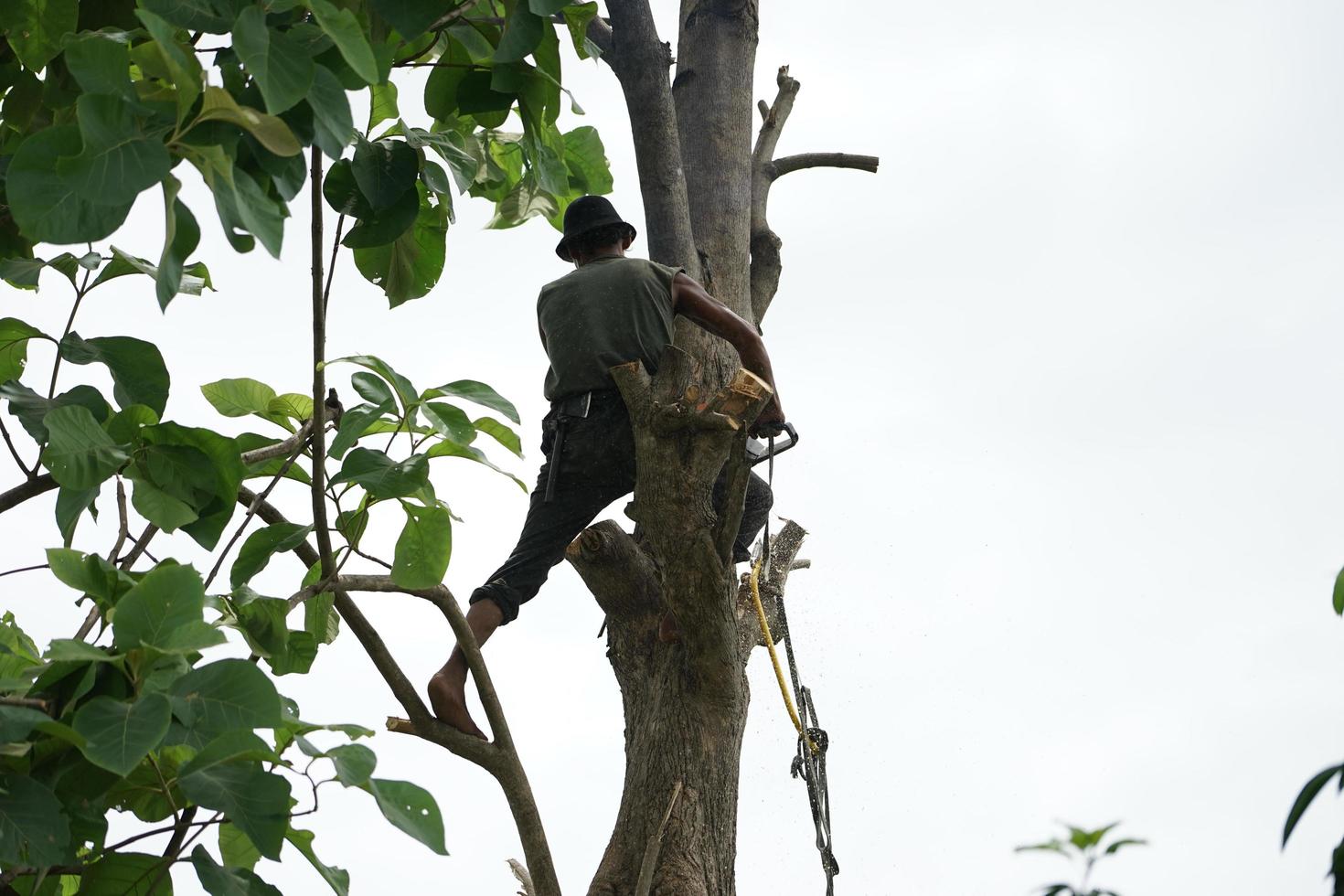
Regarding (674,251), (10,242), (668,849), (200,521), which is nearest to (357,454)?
(200,521)

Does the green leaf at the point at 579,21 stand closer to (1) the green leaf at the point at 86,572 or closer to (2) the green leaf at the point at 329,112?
(2) the green leaf at the point at 329,112

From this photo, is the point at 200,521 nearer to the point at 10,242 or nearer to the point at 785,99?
the point at 10,242

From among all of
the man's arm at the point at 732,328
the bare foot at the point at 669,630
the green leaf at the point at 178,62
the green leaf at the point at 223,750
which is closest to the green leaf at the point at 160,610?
the green leaf at the point at 223,750

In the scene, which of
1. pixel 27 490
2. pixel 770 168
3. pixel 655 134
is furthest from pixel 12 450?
pixel 770 168

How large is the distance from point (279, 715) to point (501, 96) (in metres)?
0.97

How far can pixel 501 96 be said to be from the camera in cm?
186

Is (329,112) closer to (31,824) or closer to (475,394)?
(475,394)

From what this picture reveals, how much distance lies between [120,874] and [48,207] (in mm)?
710

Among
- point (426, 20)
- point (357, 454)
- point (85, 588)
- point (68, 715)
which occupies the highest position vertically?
point (426, 20)

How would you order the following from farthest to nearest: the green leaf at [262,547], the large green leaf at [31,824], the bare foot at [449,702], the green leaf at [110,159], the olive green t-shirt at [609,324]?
the olive green t-shirt at [609,324], the bare foot at [449,702], the green leaf at [262,547], the large green leaf at [31,824], the green leaf at [110,159]

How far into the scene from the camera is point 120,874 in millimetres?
1391

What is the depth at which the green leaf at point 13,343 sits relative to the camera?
164cm

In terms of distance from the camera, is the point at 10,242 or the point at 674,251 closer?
the point at 10,242

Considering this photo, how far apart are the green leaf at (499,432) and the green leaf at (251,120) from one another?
69 cm
